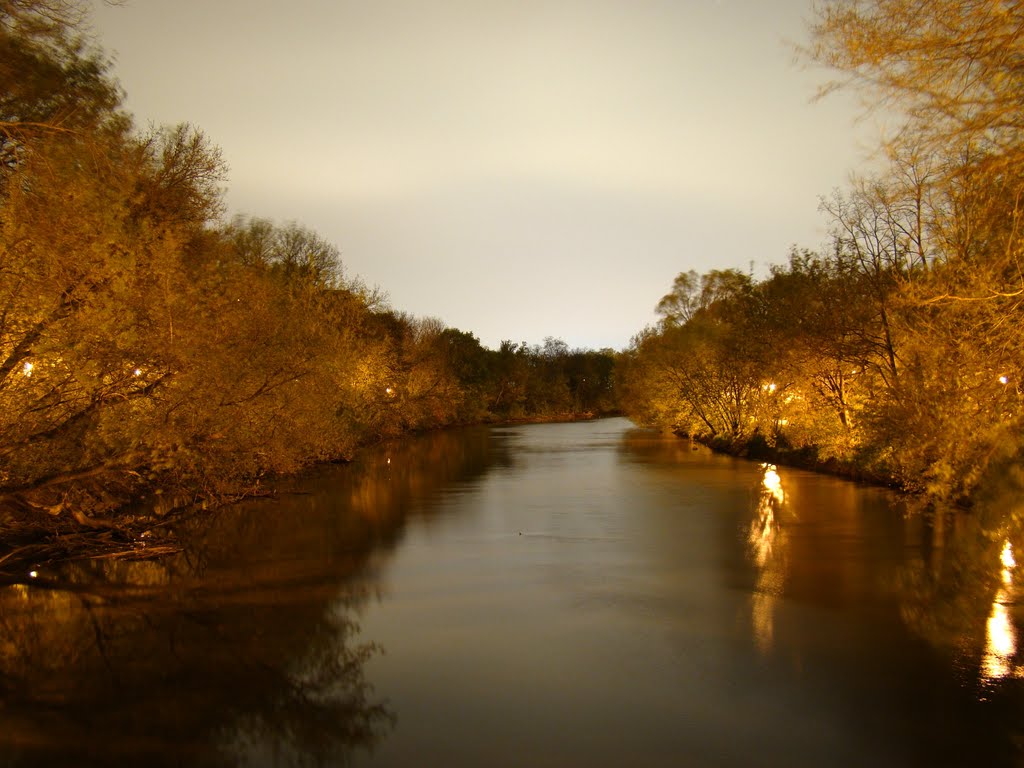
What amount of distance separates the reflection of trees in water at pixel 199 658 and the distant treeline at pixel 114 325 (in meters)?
2.06

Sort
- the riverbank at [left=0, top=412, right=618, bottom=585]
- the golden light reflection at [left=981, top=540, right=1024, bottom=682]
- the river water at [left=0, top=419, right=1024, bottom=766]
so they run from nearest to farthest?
the river water at [left=0, top=419, right=1024, bottom=766] → the golden light reflection at [left=981, top=540, right=1024, bottom=682] → the riverbank at [left=0, top=412, right=618, bottom=585]

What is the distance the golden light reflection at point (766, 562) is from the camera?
914cm

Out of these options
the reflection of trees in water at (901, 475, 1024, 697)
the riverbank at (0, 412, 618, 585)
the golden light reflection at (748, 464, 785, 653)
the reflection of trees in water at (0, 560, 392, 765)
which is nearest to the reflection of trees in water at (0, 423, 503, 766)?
the reflection of trees in water at (0, 560, 392, 765)

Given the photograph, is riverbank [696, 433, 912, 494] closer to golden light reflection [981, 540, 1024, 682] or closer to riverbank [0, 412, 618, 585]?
golden light reflection [981, 540, 1024, 682]

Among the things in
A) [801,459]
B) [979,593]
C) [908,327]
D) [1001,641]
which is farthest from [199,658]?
[801,459]

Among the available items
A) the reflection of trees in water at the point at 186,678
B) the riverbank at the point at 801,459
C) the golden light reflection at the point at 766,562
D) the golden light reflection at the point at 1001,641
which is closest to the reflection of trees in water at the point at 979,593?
the golden light reflection at the point at 1001,641

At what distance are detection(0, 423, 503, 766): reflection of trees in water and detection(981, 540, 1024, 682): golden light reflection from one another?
6.06 meters

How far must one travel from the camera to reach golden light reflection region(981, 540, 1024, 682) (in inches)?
295

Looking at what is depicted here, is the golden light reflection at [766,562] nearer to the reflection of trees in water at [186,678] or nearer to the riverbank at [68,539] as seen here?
the reflection of trees in water at [186,678]

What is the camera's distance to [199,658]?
27.0 ft

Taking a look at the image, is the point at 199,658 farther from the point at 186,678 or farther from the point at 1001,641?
the point at 1001,641

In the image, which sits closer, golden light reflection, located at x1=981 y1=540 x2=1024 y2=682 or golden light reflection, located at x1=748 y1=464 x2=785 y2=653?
golden light reflection, located at x1=981 y1=540 x2=1024 y2=682

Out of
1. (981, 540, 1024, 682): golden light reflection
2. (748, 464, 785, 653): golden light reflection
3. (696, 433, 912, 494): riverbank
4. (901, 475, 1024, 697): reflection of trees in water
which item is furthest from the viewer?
(696, 433, 912, 494): riverbank

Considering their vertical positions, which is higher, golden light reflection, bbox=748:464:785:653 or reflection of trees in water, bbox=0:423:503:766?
golden light reflection, bbox=748:464:785:653
